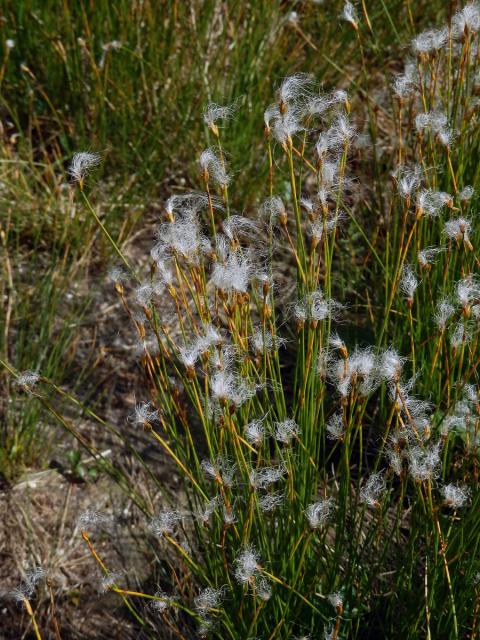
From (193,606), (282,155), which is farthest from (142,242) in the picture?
(193,606)

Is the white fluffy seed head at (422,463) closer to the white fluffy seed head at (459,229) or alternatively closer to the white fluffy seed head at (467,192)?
the white fluffy seed head at (459,229)

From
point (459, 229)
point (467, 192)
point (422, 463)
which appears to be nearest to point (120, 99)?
point (467, 192)

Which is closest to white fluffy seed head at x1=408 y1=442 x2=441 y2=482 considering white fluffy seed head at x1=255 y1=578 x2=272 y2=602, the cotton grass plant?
the cotton grass plant

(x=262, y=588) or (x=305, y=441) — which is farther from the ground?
(x=305, y=441)

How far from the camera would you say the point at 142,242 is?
3016mm

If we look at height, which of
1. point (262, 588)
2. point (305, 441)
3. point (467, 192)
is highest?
point (467, 192)

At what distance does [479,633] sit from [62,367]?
1.43m

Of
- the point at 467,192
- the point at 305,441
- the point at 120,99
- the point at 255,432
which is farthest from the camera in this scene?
the point at 120,99

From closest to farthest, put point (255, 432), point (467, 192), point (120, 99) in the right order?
1. point (255, 432)
2. point (467, 192)
3. point (120, 99)

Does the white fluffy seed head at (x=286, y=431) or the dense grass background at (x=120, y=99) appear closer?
the white fluffy seed head at (x=286, y=431)

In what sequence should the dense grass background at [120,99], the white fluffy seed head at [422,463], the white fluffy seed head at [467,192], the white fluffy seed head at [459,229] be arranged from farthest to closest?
the dense grass background at [120,99] → the white fluffy seed head at [467,192] → the white fluffy seed head at [459,229] → the white fluffy seed head at [422,463]

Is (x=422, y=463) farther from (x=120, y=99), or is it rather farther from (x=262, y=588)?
(x=120, y=99)

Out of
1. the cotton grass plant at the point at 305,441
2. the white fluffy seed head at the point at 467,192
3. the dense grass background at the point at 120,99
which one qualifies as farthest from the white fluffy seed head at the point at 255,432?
the dense grass background at the point at 120,99

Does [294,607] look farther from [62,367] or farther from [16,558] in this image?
[62,367]
